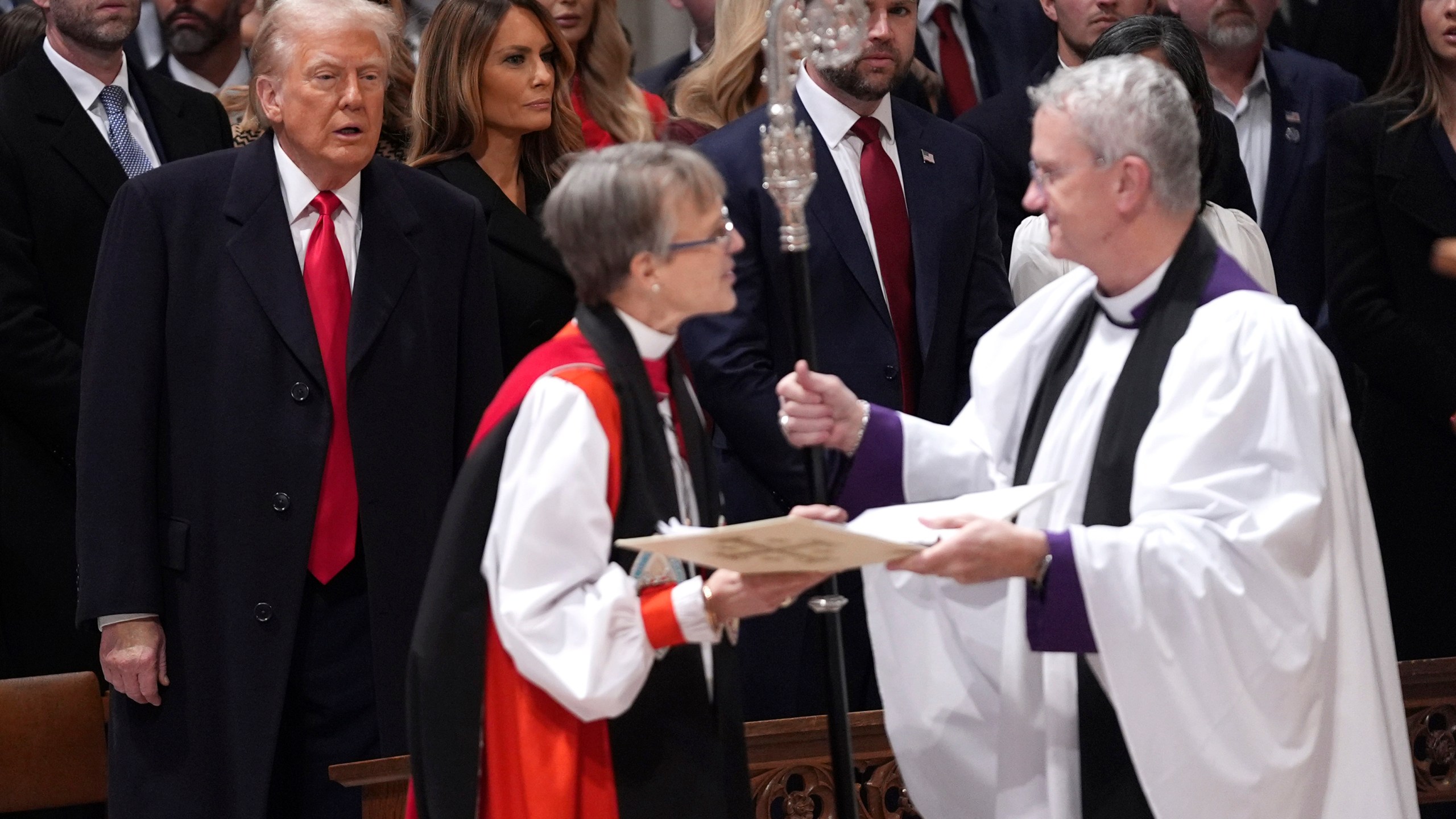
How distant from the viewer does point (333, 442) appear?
3752 millimetres

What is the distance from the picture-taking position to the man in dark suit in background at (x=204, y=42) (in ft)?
20.1

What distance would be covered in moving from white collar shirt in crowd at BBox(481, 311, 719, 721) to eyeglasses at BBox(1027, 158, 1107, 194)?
1051 millimetres

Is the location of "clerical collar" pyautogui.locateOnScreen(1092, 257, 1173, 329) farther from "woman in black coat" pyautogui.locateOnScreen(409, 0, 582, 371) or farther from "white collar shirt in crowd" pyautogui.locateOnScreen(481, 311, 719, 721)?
"woman in black coat" pyautogui.locateOnScreen(409, 0, 582, 371)

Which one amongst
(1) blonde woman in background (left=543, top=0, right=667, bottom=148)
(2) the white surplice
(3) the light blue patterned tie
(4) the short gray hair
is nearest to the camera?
(4) the short gray hair

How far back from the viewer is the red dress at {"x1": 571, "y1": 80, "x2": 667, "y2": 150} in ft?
16.6

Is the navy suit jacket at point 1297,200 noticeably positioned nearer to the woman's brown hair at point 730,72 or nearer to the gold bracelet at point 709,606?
the woman's brown hair at point 730,72

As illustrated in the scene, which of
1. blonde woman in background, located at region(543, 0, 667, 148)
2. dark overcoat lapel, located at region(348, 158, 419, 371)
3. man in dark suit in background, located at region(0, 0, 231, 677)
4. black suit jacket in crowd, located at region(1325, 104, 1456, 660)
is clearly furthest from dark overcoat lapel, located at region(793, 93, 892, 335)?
man in dark suit in background, located at region(0, 0, 231, 677)

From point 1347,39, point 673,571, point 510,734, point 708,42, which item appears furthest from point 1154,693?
point 1347,39

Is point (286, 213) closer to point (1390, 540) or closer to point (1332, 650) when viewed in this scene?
point (1332, 650)

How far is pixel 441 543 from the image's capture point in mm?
2838

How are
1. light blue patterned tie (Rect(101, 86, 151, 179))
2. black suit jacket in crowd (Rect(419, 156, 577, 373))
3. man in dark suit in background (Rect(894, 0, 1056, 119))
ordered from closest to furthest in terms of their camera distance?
black suit jacket in crowd (Rect(419, 156, 577, 373)), light blue patterned tie (Rect(101, 86, 151, 179)), man in dark suit in background (Rect(894, 0, 1056, 119))

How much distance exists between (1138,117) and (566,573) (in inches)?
52.2

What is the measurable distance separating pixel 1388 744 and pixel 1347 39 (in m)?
3.78

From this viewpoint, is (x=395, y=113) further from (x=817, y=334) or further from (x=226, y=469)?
(x=226, y=469)
